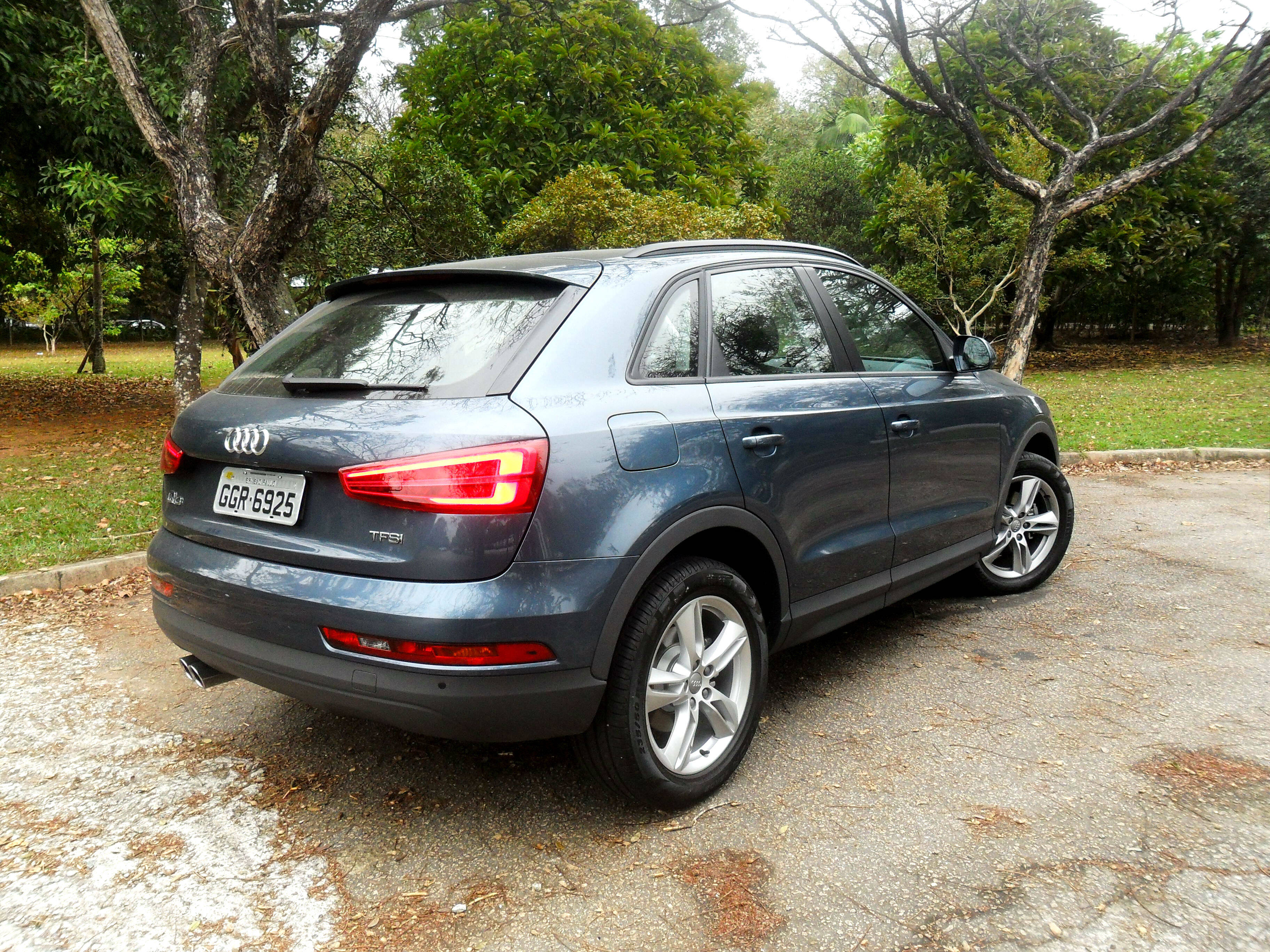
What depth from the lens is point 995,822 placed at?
2775 millimetres

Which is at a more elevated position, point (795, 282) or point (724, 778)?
point (795, 282)

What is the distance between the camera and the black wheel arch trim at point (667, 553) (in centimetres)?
251

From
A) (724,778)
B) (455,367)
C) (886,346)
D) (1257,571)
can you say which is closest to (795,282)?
(886,346)

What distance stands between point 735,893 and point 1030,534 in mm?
3425

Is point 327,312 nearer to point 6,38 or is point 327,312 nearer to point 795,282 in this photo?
point 795,282

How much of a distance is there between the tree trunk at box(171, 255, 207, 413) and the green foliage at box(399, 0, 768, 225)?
163 inches

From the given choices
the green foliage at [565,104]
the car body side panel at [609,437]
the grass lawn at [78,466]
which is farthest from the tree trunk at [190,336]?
the car body side panel at [609,437]

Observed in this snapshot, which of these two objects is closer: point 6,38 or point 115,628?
point 115,628

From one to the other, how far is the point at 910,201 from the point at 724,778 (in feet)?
55.1

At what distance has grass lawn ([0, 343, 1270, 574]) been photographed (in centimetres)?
624

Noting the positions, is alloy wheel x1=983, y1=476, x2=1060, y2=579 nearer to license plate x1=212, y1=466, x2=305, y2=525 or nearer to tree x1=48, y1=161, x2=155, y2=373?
license plate x1=212, y1=466, x2=305, y2=525

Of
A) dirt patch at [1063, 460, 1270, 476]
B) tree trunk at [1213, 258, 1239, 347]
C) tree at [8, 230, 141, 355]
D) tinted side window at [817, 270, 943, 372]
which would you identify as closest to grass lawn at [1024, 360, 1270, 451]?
dirt patch at [1063, 460, 1270, 476]

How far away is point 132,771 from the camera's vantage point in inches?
125

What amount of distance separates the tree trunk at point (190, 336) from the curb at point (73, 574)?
4298mm
